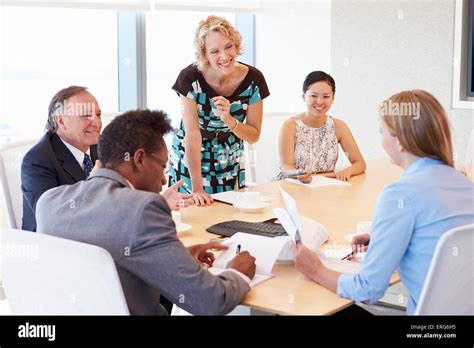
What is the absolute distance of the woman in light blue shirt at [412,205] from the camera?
169 cm

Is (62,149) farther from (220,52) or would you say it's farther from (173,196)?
(220,52)

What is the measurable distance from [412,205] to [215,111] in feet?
4.80

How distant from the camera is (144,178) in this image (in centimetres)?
172

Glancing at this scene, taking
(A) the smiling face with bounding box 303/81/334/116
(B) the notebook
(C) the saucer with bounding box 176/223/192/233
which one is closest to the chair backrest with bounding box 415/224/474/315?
(C) the saucer with bounding box 176/223/192/233

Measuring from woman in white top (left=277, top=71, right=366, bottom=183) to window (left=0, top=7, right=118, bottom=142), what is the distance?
1030 millimetres

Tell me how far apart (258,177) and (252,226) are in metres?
1.40

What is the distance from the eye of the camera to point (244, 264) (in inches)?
Result: 72.2

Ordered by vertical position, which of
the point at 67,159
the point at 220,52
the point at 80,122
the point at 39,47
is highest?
the point at 39,47

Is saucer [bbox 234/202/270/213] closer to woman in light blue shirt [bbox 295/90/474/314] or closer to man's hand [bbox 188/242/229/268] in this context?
man's hand [bbox 188/242/229/268]

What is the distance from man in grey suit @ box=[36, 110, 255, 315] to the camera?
156 centimetres

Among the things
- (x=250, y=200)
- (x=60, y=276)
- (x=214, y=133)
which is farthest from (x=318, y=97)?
(x=60, y=276)

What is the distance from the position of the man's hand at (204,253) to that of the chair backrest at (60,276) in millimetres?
478
